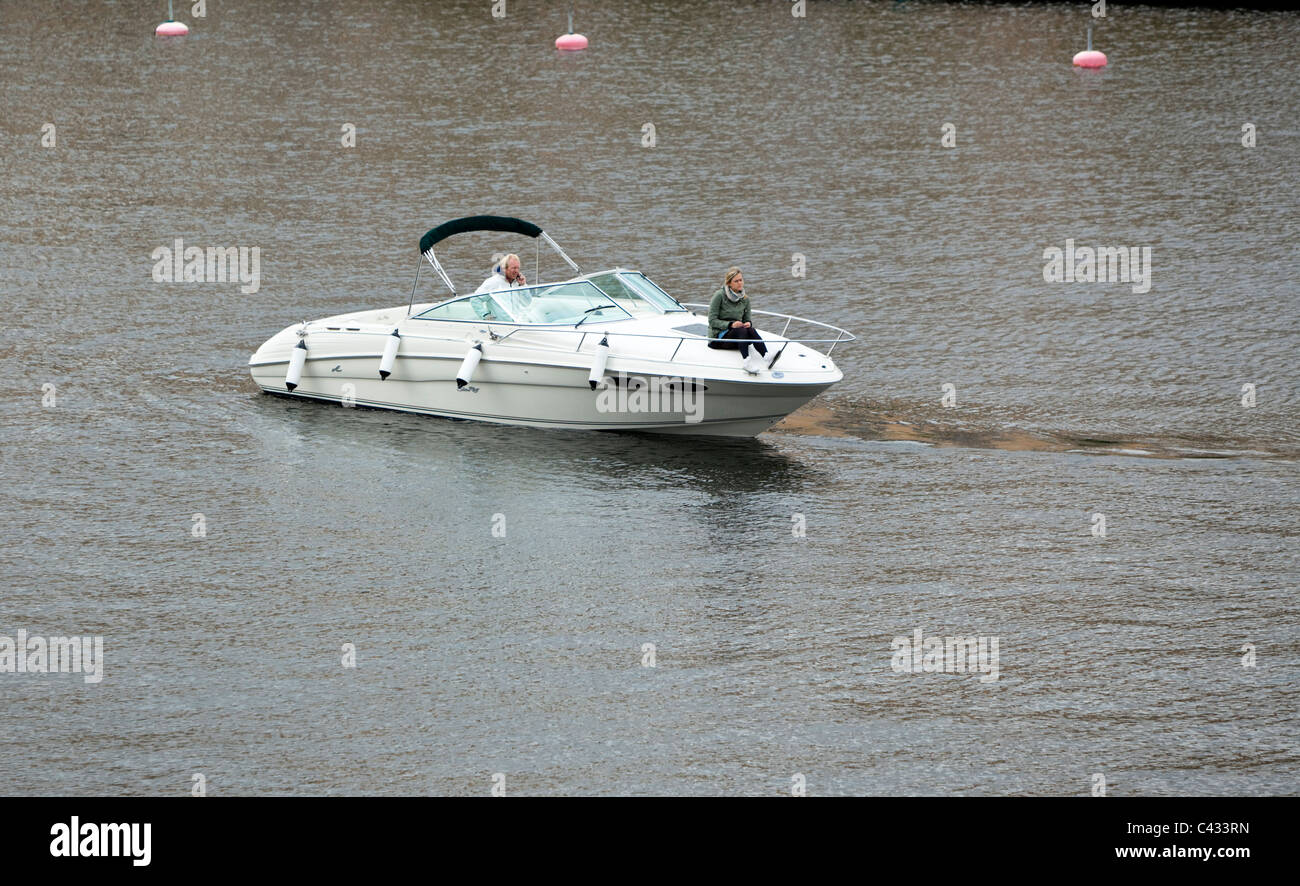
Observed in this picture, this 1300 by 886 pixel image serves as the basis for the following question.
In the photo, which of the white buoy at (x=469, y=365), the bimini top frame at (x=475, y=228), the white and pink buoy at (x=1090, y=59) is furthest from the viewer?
the white and pink buoy at (x=1090, y=59)

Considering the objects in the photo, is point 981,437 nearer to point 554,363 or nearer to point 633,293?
point 633,293

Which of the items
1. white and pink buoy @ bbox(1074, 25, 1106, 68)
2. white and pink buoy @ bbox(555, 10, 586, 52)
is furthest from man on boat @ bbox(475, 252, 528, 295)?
white and pink buoy @ bbox(1074, 25, 1106, 68)

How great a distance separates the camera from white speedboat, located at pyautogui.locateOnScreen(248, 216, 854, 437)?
64.1ft

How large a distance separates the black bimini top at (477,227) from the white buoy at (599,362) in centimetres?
285

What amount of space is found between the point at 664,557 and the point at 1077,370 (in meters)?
8.80

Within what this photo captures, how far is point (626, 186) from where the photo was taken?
33.7 metres

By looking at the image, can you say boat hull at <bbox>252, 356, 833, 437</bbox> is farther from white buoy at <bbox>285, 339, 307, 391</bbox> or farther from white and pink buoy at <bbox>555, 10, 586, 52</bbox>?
white and pink buoy at <bbox>555, 10, 586, 52</bbox>

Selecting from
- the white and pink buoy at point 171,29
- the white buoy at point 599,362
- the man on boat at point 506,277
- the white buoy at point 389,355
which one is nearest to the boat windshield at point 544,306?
the man on boat at point 506,277

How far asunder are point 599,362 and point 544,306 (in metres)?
1.44

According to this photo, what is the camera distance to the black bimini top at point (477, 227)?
864 inches

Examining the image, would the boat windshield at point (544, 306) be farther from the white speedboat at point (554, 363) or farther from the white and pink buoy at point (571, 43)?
the white and pink buoy at point (571, 43)

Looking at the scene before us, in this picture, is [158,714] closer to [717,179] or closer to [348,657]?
[348,657]

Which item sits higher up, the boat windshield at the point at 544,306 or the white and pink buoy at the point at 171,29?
the white and pink buoy at the point at 171,29
